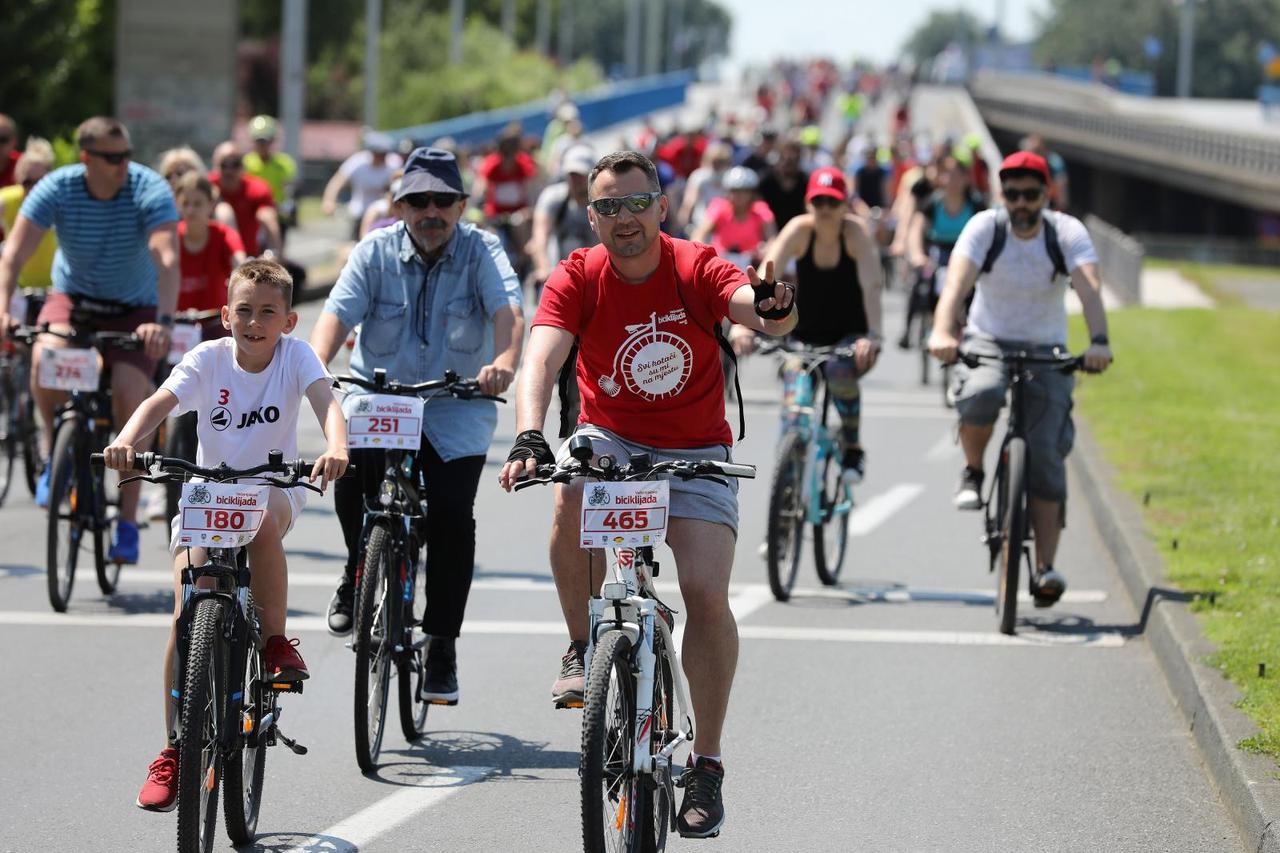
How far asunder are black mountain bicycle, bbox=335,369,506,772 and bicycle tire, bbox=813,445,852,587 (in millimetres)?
3374

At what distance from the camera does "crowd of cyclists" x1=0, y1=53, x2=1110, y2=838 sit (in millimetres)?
6082

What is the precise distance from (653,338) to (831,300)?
5079mm

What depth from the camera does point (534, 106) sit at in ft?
220

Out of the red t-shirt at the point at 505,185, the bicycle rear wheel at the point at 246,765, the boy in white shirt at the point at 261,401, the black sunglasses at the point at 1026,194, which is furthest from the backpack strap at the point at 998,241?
the red t-shirt at the point at 505,185

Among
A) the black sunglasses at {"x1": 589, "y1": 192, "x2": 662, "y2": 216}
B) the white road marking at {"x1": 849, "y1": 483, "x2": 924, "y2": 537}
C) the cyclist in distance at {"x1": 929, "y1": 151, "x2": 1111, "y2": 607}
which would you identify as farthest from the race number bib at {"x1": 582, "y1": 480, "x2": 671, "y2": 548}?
the white road marking at {"x1": 849, "y1": 483, "x2": 924, "y2": 537}

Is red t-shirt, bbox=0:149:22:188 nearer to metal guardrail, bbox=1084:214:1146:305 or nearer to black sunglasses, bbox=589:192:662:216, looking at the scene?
black sunglasses, bbox=589:192:662:216

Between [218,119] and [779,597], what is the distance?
776 inches

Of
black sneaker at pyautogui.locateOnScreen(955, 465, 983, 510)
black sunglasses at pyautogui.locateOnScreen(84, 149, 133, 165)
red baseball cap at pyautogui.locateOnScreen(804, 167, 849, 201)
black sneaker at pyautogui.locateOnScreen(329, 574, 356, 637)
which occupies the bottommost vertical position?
black sneaker at pyautogui.locateOnScreen(329, 574, 356, 637)

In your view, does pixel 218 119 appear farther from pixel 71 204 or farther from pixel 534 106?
pixel 534 106

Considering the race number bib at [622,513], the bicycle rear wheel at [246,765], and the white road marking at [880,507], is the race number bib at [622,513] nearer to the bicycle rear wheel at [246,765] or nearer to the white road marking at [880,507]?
the bicycle rear wheel at [246,765]

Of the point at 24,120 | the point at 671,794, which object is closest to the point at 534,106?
the point at 24,120

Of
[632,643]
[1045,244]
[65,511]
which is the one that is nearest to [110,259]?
[65,511]

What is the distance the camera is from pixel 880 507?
44.3 feet

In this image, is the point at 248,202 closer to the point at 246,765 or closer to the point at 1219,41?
the point at 246,765
